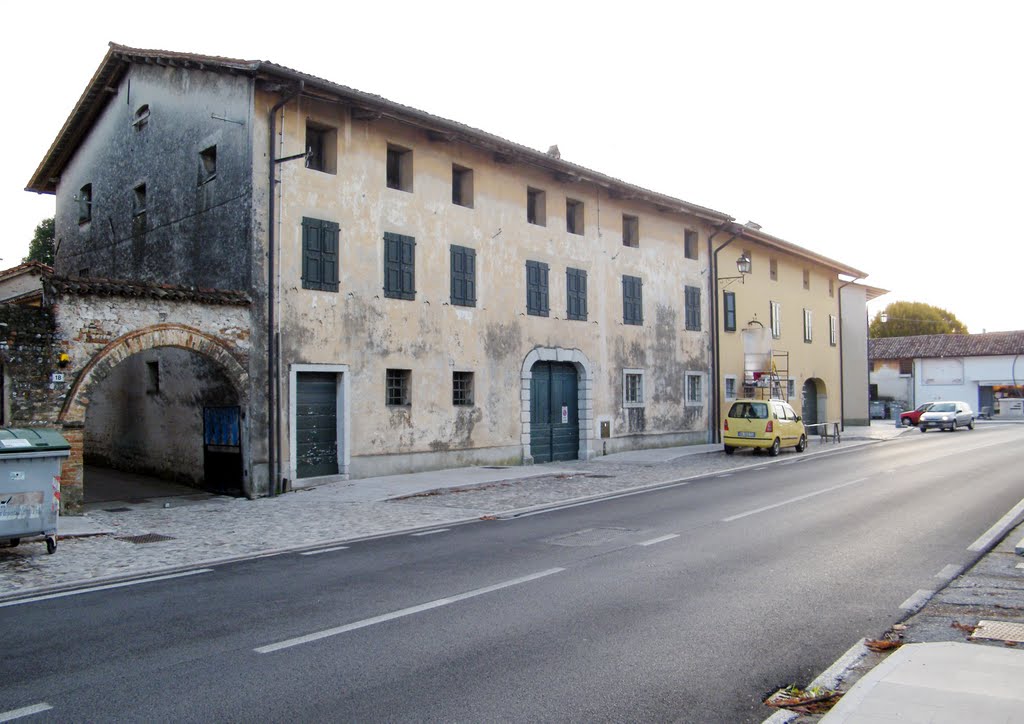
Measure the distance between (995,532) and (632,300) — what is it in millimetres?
17041

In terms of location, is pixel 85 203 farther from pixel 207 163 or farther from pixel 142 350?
pixel 142 350

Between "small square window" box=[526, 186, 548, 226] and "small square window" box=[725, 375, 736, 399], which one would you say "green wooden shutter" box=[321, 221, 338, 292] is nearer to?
"small square window" box=[526, 186, 548, 226]

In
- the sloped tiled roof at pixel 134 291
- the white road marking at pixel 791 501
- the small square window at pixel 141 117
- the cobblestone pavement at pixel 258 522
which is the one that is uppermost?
the small square window at pixel 141 117

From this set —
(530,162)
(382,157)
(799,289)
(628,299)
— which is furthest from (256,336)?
(799,289)

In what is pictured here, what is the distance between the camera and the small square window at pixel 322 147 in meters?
17.8

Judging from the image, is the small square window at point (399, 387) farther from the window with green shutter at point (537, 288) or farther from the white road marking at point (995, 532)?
the white road marking at point (995, 532)

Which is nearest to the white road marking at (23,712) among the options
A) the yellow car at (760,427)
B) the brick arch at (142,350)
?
the brick arch at (142,350)

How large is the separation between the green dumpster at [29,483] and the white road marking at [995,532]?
1115cm

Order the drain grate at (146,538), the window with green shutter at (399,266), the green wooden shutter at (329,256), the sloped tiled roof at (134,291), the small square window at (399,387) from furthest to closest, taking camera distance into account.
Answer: the small square window at (399,387)
the window with green shutter at (399,266)
the green wooden shutter at (329,256)
the sloped tiled roof at (134,291)
the drain grate at (146,538)

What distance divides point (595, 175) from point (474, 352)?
7081 millimetres

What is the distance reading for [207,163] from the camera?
58.6 feet

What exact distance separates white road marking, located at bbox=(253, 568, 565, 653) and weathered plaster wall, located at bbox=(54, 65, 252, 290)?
34.9 feet

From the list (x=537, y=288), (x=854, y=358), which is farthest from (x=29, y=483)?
(x=854, y=358)

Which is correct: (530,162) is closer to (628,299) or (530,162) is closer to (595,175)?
(595,175)
